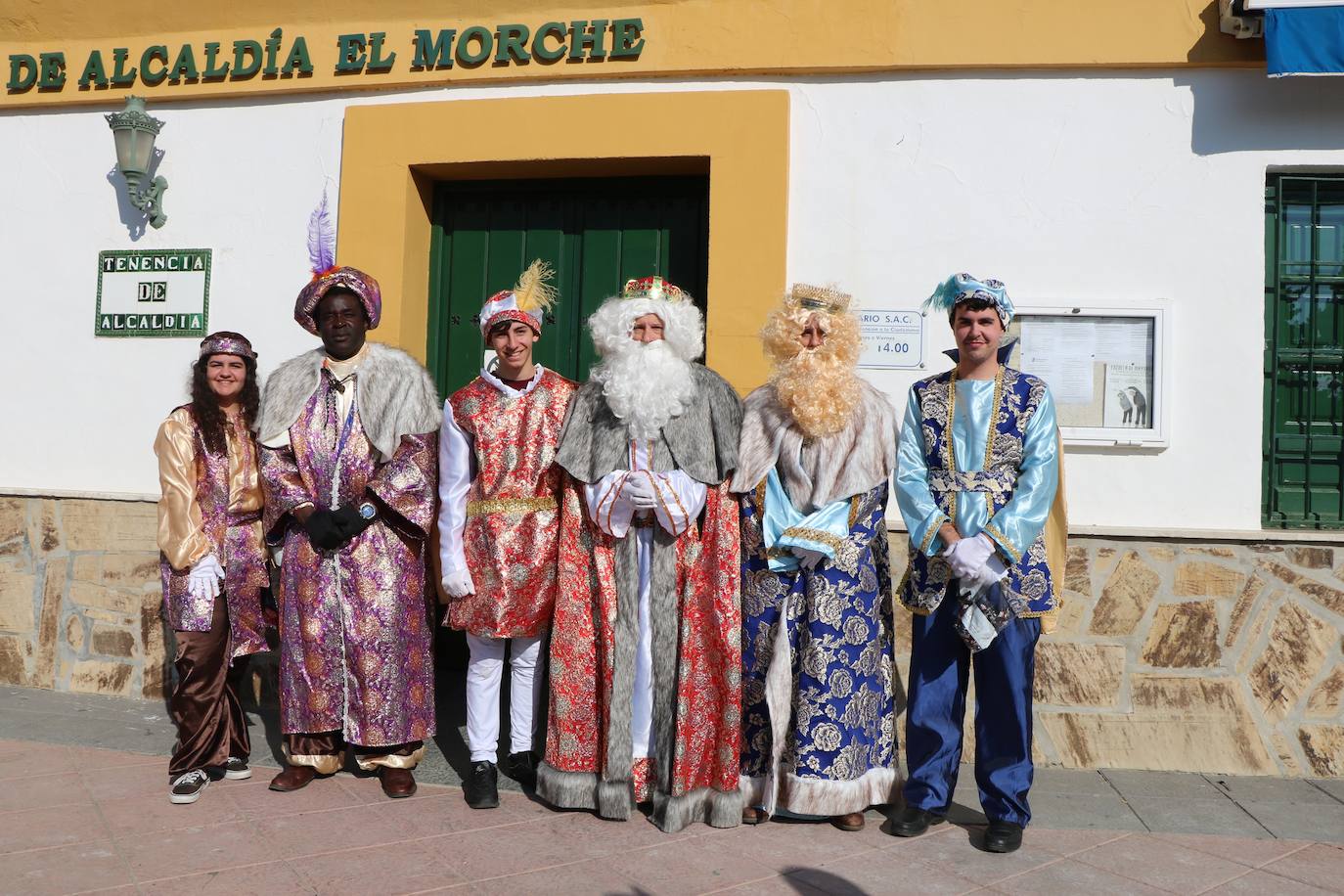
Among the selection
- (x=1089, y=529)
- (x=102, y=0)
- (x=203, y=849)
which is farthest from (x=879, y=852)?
(x=102, y=0)

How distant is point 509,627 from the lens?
157 inches

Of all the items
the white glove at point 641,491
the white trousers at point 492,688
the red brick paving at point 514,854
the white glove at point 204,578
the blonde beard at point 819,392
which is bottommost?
the red brick paving at point 514,854

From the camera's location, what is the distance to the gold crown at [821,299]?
3883mm

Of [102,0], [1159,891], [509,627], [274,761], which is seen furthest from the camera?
[102,0]

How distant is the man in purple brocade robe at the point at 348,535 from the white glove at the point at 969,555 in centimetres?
210

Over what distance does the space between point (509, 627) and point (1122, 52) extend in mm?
3861

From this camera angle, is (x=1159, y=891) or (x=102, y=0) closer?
(x=1159, y=891)

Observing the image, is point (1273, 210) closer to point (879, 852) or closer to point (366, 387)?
point (879, 852)

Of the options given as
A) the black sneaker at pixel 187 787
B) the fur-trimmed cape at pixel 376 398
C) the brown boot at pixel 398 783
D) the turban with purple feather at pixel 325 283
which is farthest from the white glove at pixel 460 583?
the black sneaker at pixel 187 787

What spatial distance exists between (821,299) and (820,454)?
23.5 inches

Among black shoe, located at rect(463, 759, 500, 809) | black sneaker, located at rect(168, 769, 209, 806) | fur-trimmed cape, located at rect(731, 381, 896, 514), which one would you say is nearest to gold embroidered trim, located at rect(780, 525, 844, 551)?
fur-trimmed cape, located at rect(731, 381, 896, 514)

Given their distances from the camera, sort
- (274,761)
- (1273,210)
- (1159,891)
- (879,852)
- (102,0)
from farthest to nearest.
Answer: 1. (102,0)
2. (1273,210)
3. (274,761)
4. (879,852)
5. (1159,891)

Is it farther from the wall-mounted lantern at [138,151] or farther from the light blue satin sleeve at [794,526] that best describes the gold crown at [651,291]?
the wall-mounted lantern at [138,151]

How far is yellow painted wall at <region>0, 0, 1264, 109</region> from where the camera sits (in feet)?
15.8
